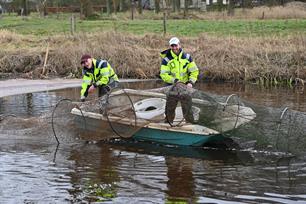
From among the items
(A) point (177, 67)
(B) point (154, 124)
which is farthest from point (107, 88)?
(A) point (177, 67)

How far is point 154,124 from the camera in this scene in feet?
36.3

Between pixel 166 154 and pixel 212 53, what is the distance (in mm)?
12388

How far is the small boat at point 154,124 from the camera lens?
1067 centimetres

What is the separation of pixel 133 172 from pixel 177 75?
108 inches

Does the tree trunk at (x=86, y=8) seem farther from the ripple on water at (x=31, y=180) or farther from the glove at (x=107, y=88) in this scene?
the ripple on water at (x=31, y=180)

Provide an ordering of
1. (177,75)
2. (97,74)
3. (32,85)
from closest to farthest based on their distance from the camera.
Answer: (177,75) → (97,74) → (32,85)

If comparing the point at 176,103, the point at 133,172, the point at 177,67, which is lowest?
the point at 133,172

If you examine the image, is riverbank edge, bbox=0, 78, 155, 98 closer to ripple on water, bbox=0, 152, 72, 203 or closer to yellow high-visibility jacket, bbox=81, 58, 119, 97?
yellow high-visibility jacket, bbox=81, 58, 119, 97

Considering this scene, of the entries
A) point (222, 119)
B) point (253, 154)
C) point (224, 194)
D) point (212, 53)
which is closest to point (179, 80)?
point (222, 119)

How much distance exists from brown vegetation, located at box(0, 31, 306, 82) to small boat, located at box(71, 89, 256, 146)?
33.2 feet

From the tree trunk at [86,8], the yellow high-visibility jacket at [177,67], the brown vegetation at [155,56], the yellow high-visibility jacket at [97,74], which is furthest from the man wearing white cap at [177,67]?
the tree trunk at [86,8]

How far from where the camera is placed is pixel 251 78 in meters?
21.6

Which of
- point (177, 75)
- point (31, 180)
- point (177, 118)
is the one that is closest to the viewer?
point (31, 180)

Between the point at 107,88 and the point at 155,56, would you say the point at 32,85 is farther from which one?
the point at 107,88
